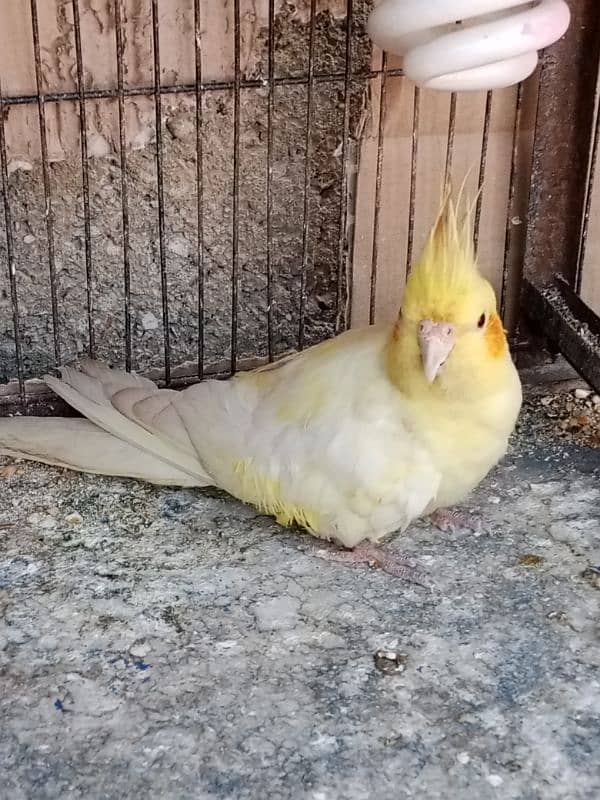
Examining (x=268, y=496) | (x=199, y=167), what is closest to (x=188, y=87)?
(x=199, y=167)

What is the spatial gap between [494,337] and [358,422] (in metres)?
0.32

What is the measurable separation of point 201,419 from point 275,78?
833 millimetres

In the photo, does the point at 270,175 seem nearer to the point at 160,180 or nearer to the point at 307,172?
the point at 307,172

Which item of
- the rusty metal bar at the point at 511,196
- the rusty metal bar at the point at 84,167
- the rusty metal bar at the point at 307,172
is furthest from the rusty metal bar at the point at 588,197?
the rusty metal bar at the point at 84,167

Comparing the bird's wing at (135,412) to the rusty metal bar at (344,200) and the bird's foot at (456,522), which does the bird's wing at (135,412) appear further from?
the rusty metal bar at (344,200)

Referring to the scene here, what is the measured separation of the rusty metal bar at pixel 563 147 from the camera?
2588 mm

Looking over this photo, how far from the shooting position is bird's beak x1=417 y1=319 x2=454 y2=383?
6.66ft

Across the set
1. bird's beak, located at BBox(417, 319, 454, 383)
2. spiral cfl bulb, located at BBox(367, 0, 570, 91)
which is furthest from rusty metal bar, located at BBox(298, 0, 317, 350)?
bird's beak, located at BBox(417, 319, 454, 383)

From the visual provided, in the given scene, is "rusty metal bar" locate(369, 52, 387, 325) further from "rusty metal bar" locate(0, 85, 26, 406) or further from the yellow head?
"rusty metal bar" locate(0, 85, 26, 406)

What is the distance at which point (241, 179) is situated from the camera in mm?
2834

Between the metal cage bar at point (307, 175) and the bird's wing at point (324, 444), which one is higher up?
the metal cage bar at point (307, 175)

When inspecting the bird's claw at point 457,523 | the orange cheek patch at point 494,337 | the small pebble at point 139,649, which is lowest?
the small pebble at point 139,649

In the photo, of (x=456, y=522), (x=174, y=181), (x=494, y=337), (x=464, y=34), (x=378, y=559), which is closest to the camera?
(x=464, y=34)

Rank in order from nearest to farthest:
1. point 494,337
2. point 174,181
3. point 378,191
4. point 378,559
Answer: point 494,337 < point 378,559 < point 378,191 < point 174,181
